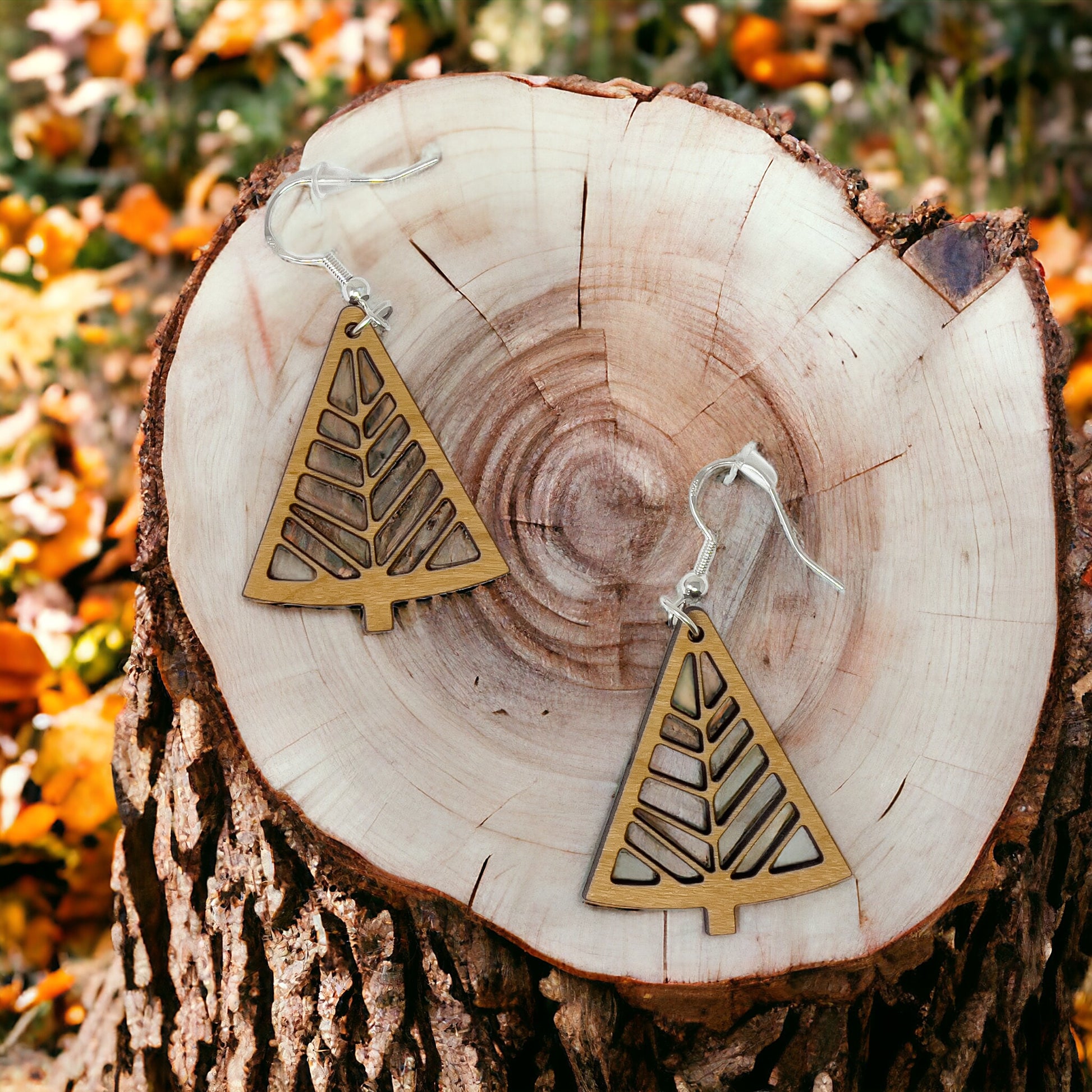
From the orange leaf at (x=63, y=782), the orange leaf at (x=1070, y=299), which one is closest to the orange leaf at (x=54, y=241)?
the orange leaf at (x=63, y=782)

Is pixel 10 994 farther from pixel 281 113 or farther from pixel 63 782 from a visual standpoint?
pixel 281 113

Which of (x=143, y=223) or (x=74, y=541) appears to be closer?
(x=74, y=541)

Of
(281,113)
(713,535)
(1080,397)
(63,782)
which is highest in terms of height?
(281,113)

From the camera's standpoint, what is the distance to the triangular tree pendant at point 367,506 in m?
1.48

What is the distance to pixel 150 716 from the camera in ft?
5.20

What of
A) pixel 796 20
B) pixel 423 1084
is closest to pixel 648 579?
pixel 423 1084

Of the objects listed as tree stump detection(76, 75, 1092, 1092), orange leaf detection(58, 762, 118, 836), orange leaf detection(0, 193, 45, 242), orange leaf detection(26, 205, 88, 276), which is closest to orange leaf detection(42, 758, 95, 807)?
orange leaf detection(58, 762, 118, 836)

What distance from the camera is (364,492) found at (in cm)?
153

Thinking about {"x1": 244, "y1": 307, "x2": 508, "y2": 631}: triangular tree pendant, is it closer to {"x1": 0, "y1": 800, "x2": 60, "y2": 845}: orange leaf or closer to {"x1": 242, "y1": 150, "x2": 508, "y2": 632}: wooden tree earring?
{"x1": 242, "y1": 150, "x2": 508, "y2": 632}: wooden tree earring

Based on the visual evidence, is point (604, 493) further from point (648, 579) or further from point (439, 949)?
point (439, 949)

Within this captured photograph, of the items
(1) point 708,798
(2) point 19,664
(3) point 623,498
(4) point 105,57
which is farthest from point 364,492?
(4) point 105,57

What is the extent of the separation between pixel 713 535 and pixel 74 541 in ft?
6.61

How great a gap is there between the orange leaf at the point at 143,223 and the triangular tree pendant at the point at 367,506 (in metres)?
1.92

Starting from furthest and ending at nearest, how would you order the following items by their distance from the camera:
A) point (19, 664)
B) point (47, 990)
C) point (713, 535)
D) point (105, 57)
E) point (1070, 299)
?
point (105, 57) < point (1070, 299) < point (19, 664) < point (47, 990) < point (713, 535)
